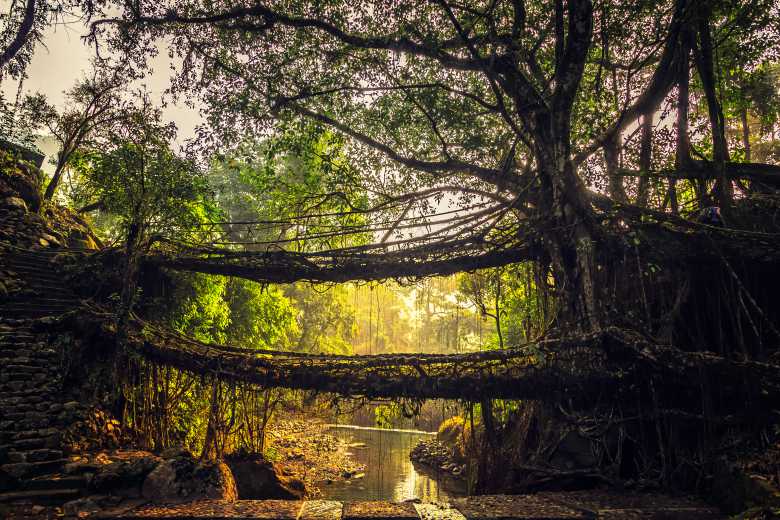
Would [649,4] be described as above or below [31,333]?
above

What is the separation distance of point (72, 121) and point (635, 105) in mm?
17062

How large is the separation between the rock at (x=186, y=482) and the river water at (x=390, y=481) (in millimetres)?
4221

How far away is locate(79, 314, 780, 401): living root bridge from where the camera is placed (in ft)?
13.1

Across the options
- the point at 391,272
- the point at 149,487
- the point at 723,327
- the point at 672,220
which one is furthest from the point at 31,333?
the point at 723,327

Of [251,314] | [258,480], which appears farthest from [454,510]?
[251,314]

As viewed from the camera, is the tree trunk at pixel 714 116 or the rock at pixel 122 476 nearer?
the rock at pixel 122 476

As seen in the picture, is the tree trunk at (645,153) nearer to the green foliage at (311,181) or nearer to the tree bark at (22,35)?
the green foliage at (311,181)

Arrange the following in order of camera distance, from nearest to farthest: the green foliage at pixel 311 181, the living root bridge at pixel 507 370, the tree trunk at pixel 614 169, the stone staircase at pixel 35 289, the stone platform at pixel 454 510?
the stone platform at pixel 454 510 < the living root bridge at pixel 507 370 < the stone staircase at pixel 35 289 < the tree trunk at pixel 614 169 < the green foliage at pixel 311 181

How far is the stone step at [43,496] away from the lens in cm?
434

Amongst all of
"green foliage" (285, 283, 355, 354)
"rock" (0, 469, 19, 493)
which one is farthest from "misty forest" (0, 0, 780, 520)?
"green foliage" (285, 283, 355, 354)

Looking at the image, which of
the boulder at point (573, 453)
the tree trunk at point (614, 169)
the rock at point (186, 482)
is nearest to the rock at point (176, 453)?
the rock at point (186, 482)

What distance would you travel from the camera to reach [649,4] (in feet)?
18.5

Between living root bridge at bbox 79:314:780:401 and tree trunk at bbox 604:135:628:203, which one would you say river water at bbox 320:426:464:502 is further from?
tree trunk at bbox 604:135:628:203

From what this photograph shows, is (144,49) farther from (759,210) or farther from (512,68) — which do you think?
(759,210)
